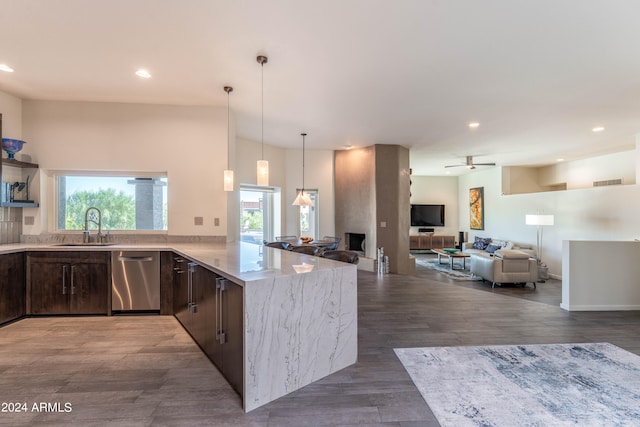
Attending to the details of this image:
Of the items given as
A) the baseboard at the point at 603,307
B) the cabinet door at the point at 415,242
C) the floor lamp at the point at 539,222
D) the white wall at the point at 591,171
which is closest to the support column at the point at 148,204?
the baseboard at the point at 603,307

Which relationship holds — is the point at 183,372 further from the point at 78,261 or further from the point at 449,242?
the point at 449,242

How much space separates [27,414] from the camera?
189cm

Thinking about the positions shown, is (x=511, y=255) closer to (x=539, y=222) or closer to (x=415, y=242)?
(x=539, y=222)

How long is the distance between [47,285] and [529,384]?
514 cm

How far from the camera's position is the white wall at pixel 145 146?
13.3ft

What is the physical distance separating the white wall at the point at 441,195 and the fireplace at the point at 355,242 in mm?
5448

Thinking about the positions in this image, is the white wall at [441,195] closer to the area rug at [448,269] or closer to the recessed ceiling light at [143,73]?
the area rug at [448,269]

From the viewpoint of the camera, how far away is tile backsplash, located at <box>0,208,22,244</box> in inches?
150

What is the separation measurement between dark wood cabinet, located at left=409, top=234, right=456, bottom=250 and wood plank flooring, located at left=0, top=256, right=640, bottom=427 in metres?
7.10

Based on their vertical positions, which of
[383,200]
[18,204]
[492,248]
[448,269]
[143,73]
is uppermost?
[143,73]

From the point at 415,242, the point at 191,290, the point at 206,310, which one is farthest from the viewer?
the point at 415,242

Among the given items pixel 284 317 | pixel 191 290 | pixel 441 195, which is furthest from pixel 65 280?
pixel 441 195

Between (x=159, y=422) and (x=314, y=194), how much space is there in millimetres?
6110

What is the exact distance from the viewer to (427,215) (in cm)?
1175
